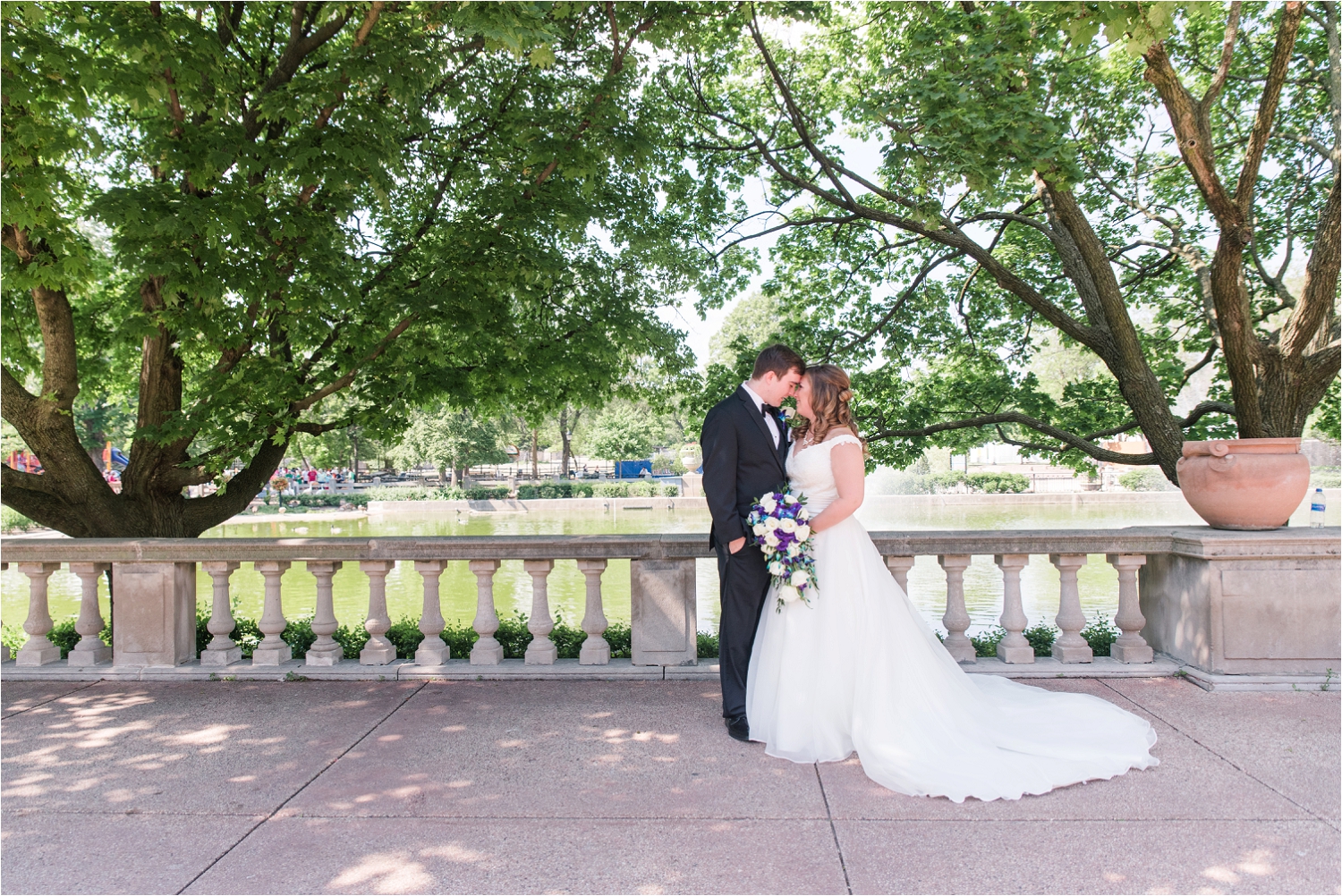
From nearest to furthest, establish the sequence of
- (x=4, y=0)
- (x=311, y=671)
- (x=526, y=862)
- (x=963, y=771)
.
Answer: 1. (x=526, y=862)
2. (x=963, y=771)
3. (x=4, y=0)
4. (x=311, y=671)

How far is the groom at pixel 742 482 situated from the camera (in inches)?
171

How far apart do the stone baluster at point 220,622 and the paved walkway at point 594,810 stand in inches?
35.1

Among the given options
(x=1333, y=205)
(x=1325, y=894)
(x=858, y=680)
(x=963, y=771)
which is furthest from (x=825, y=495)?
(x=1333, y=205)

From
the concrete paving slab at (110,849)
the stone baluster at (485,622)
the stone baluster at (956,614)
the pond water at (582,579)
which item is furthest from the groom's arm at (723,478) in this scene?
the pond water at (582,579)

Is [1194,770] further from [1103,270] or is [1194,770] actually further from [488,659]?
[1103,270]

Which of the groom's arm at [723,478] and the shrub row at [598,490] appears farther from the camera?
the shrub row at [598,490]

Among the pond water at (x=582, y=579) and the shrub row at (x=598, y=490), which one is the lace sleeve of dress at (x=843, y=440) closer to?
the pond water at (x=582, y=579)

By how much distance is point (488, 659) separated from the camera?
575 cm

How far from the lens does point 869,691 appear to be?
4.14 meters

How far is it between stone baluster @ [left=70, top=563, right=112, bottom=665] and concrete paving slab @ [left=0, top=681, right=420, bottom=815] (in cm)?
44

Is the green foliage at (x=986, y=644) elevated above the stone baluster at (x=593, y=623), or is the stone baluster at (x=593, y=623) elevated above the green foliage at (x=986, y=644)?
the stone baluster at (x=593, y=623)

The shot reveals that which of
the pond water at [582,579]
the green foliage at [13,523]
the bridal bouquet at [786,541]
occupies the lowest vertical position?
the pond water at [582,579]

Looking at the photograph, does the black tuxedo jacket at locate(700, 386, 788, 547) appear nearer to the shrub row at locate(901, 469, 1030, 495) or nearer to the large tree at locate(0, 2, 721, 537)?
the large tree at locate(0, 2, 721, 537)

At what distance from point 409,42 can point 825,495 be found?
5.06 metres
